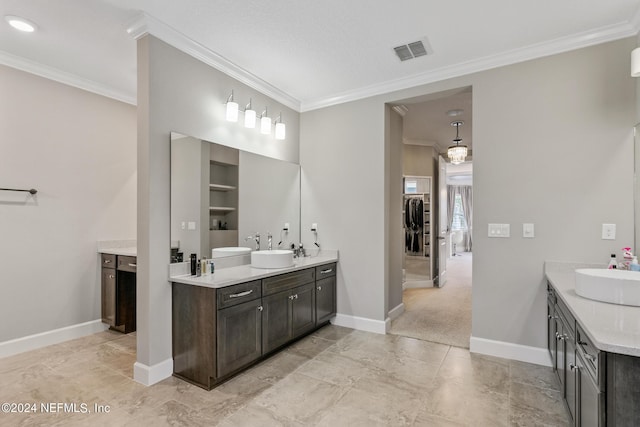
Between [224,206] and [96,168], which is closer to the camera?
[224,206]

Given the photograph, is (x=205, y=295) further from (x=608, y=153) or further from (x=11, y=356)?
(x=608, y=153)

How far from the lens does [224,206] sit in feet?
10.3

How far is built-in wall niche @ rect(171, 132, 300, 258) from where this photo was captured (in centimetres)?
274

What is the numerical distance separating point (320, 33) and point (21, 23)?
234 centimetres

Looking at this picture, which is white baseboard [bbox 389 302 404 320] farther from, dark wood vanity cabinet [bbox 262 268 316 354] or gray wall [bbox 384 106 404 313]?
dark wood vanity cabinet [bbox 262 268 316 354]

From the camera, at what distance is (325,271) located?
3.76 meters

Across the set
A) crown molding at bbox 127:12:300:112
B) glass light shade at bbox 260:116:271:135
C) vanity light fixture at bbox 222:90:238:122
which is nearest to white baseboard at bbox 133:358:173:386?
vanity light fixture at bbox 222:90:238:122

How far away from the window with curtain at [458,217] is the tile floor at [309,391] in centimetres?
1003

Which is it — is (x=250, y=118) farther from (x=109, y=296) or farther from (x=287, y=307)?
(x=109, y=296)

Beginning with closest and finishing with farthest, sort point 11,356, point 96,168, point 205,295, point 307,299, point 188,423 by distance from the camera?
point 188,423
point 205,295
point 11,356
point 307,299
point 96,168

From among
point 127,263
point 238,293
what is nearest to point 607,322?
point 238,293

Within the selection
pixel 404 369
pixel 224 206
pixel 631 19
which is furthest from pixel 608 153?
pixel 224 206

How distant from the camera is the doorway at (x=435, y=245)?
3.77 meters

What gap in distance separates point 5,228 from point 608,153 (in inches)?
212
